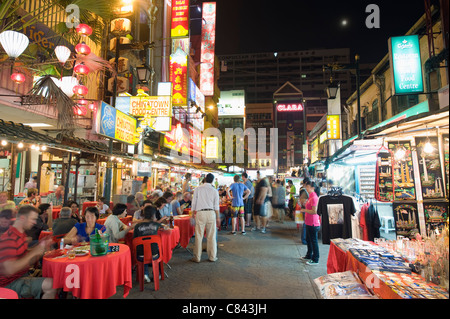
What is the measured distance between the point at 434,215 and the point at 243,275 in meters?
3.79

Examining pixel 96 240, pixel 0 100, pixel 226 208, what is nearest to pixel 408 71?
pixel 226 208

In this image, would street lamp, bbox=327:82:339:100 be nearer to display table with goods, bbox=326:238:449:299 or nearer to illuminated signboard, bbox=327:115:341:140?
illuminated signboard, bbox=327:115:341:140

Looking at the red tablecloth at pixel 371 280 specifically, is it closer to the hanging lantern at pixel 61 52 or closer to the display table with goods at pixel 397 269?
the display table with goods at pixel 397 269

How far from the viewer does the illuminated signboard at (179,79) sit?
1531 cm

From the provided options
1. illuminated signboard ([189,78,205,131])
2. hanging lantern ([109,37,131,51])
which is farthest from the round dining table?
illuminated signboard ([189,78,205,131])

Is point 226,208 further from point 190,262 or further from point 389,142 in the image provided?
A: point 389,142

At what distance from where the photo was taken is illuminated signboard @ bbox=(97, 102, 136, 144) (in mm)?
9209

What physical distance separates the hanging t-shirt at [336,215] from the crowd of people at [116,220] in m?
0.31

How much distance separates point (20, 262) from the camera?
353 cm

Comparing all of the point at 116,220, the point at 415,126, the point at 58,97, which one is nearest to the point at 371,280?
the point at 415,126

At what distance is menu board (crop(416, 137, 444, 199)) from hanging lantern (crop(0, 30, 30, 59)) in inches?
308

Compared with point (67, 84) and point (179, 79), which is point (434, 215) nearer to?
point (67, 84)

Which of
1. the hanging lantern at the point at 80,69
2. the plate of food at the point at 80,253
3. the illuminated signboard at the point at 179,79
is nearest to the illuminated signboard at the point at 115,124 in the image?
the hanging lantern at the point at 80,69

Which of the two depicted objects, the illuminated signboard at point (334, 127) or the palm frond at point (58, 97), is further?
the illuminated signboard at point (334, 127)
